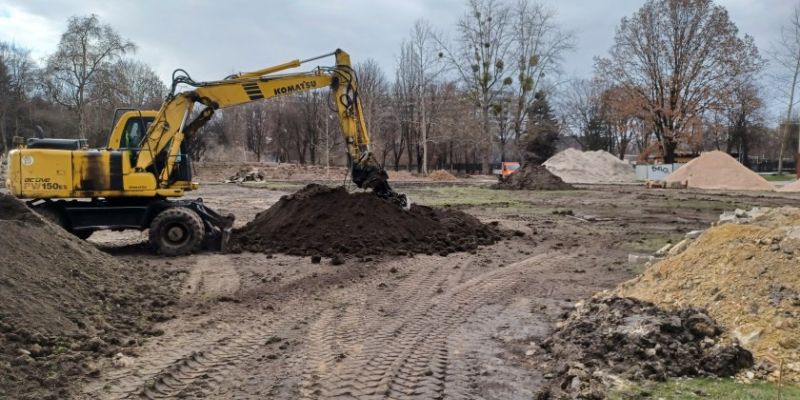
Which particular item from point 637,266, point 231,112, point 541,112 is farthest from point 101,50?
point 637,266

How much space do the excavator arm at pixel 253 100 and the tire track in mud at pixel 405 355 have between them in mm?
5494

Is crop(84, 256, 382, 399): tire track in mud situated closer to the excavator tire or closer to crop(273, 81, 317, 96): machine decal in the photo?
the excavator tire

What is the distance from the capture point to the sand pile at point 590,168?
170 ft

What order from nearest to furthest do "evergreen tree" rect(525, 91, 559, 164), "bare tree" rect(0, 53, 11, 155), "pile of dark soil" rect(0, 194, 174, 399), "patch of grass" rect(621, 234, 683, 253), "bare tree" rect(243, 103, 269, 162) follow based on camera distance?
"pile of dark soil" rect(0, 194, 174, 399), "patch of grass" rect(621, 234, 683, 253), "evergreen tree" rect(525, 91, 559, 164), "bare tree" rect(0, 53, 11, 155), "bare tree" rect(243, 103, 269, 162)

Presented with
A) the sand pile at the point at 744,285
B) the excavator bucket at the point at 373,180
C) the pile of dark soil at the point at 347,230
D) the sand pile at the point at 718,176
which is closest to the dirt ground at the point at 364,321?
the pile of dark soil at the point at 347,230

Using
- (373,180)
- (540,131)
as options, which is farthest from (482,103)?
(373,180)

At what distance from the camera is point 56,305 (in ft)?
19.5

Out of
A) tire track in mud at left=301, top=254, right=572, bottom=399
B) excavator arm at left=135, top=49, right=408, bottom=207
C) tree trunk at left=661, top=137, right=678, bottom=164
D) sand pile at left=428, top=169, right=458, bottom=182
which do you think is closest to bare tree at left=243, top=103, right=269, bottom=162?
sand pile at left=428, top=169, right=458, bottom=182

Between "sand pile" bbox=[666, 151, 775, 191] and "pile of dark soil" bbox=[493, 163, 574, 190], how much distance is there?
26.0 ft

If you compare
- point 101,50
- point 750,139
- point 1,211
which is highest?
point 101,50

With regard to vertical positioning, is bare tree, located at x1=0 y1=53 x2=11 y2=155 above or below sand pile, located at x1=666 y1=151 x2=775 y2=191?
above

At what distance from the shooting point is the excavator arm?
11.4m

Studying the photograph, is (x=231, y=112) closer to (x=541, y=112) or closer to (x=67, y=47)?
(x=67, y=47)

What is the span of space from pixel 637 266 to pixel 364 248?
4.84m
